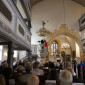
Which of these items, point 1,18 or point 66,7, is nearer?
point 1,18

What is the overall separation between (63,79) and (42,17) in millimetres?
13830

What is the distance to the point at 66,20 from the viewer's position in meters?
15.1

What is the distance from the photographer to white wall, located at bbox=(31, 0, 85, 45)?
15.0 m

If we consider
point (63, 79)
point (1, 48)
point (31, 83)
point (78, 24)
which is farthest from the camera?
point (78, 24)

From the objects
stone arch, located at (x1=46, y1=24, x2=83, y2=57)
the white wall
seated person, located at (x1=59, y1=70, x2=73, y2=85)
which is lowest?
seated person, located at (x1=59, y1=70, x2=73, y2=85)

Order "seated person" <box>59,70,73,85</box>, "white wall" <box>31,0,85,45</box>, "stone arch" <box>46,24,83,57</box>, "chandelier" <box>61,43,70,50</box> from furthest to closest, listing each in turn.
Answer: "chandelier" <box>61,43,70,50</box>
"white wall" <box>31,0,85,45</box>
"stone arch" <box>46,24,83,57</box>
"seated person" <box>59,70,73,85</box>

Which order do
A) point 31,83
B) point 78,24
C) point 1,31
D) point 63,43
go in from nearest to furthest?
point 31,83
point 1,31
point 78,24
point 63,43

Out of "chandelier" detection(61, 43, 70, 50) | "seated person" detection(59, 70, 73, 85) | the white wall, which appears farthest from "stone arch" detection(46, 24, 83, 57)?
"seated person" detection(59, 70, 73, 85)

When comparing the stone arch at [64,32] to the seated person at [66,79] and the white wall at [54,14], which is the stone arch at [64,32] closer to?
the white wall at [54,14]

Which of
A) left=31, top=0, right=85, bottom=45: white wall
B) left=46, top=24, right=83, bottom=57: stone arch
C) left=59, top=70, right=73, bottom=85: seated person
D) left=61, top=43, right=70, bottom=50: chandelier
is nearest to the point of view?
left=59, top=70, right=73, bottom=85: seated person

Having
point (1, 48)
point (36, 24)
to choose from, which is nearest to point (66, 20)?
point (36, 24)

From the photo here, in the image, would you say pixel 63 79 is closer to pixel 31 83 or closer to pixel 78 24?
pixel 31 83

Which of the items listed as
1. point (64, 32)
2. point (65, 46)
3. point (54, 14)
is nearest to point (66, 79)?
point (64, 32)

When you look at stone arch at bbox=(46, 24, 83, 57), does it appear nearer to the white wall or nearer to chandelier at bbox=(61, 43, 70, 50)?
the white wall
